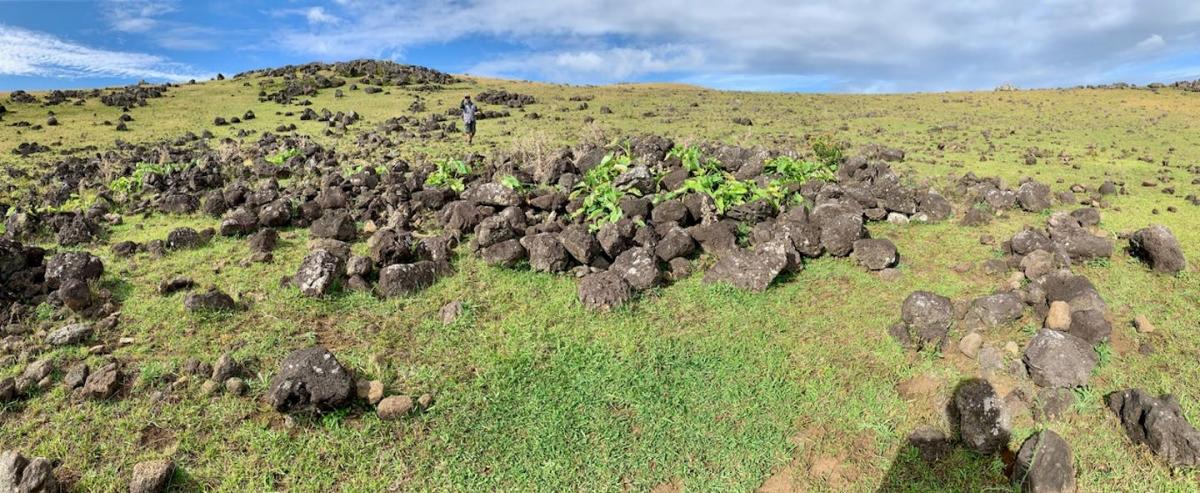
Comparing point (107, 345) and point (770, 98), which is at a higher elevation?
point (770, 98)

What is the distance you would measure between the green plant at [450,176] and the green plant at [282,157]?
446cm

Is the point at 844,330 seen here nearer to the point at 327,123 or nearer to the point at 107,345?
the point at 107,345

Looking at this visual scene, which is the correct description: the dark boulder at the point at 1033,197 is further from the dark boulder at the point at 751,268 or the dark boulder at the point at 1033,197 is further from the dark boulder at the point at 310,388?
the dark boulder at the point at 310,388

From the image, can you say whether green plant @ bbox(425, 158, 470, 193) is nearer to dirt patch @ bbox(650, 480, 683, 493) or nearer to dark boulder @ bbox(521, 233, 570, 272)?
dark boulder @ bbox(521, 233, 570, 272)

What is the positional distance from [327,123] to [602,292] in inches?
785

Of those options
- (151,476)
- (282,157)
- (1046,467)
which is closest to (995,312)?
(1046,467)

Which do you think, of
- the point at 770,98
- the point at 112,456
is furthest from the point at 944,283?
the point at 770,98

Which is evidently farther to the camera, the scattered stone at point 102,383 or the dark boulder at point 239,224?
the dark boulder at point 239,224

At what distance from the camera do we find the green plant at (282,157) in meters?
14.4

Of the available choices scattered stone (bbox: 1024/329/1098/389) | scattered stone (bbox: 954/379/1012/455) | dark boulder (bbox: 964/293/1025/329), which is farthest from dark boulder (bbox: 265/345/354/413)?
dark boulder (bbox: 964/293/1025/329)

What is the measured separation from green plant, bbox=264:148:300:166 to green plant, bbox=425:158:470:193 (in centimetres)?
446

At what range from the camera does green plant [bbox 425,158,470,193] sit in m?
11.2

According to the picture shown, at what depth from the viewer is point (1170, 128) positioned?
2400 centimetres

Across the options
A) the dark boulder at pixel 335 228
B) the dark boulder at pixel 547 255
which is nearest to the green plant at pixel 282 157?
the dark boulder at pixel 335 228
